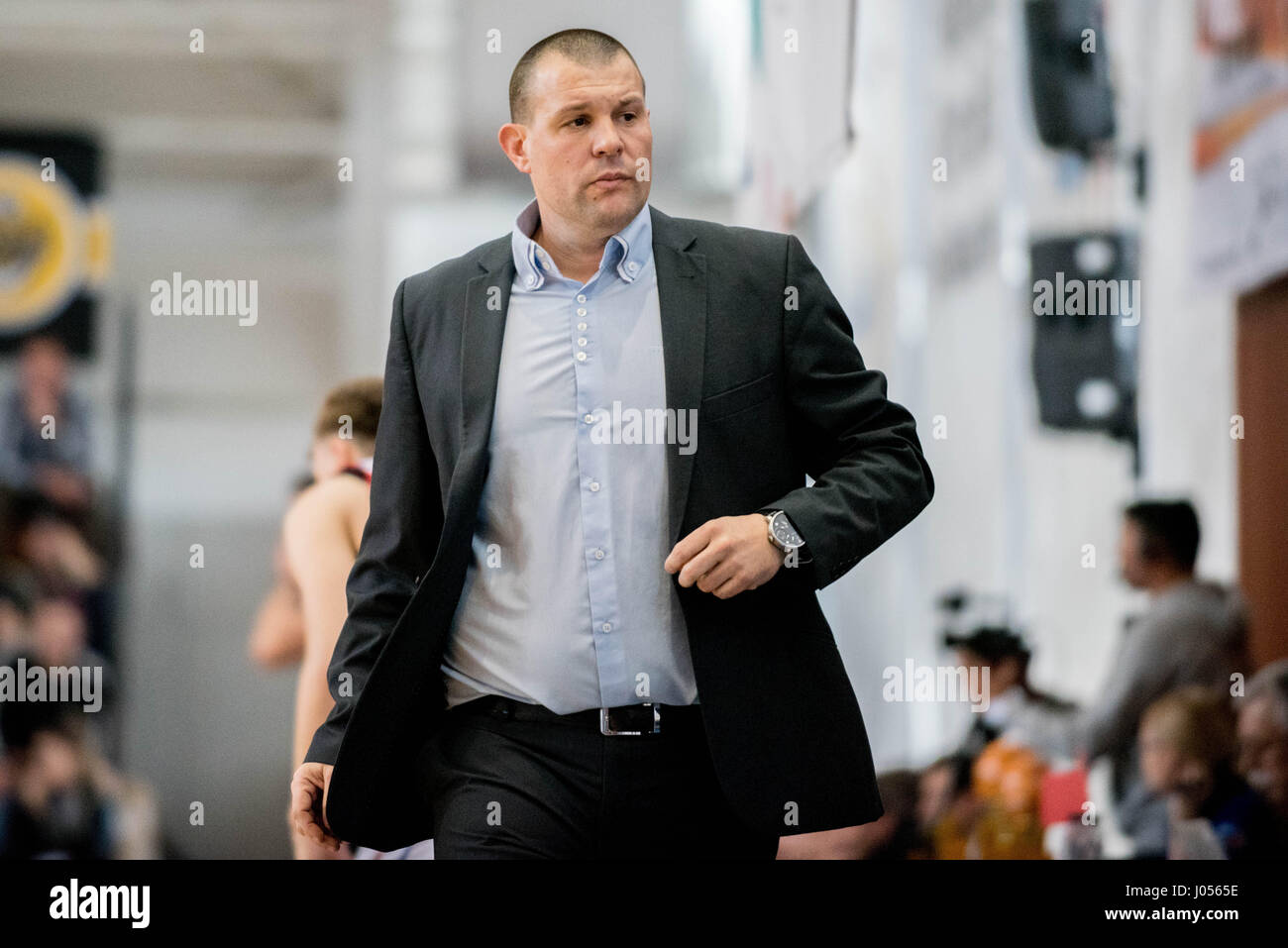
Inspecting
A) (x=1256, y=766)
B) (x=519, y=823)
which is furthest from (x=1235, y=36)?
(x=519, y=823)

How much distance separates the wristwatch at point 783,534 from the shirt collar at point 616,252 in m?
0.43

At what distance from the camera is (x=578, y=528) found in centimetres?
187

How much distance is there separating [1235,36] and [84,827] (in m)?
3.99

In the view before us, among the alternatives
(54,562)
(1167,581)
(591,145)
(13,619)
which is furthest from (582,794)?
(54,562)

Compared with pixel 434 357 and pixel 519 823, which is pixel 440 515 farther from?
pixel 519 823

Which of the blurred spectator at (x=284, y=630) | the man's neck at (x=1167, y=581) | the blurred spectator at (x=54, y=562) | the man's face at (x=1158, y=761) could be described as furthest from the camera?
the blurred spectator at (x=54, y=562)

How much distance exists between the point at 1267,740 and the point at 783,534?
8.20 feet

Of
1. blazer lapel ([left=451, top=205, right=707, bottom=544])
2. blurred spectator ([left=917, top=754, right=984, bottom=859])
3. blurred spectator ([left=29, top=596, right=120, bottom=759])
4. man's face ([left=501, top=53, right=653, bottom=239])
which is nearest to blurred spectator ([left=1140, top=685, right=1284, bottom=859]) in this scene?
blurred spectator ([left=917, top=754, right=984, bottom=859])

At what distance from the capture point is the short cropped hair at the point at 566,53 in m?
2.00

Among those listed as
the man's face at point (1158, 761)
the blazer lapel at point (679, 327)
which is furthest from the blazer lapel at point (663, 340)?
the man's face at point (1158, 761)

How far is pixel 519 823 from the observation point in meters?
1.79

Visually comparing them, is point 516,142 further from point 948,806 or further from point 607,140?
point 948,806

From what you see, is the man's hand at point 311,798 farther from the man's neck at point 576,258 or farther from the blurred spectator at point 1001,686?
the blurred spectator at point 1001,686

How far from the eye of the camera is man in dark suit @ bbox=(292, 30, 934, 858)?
1.81 meters
